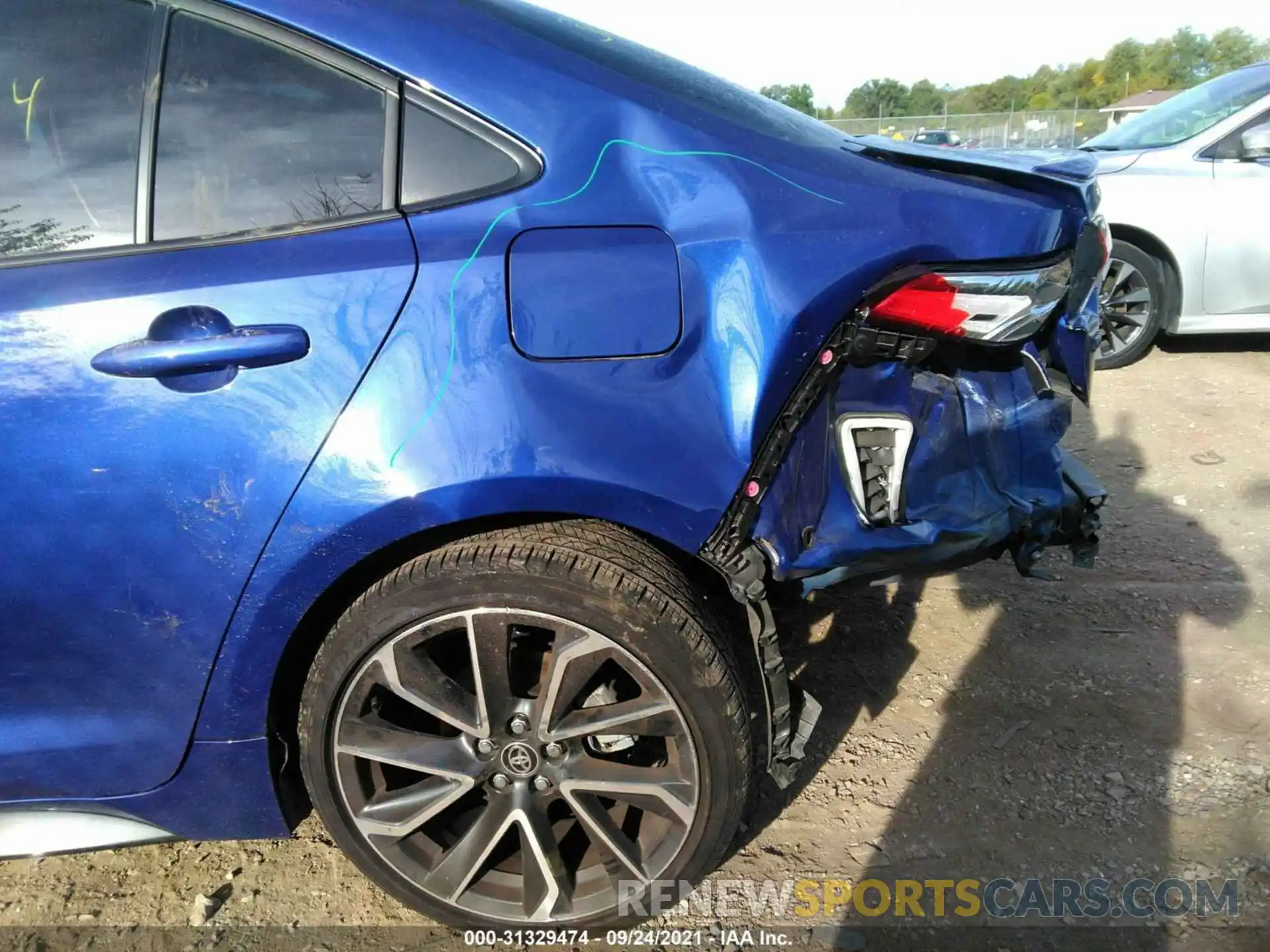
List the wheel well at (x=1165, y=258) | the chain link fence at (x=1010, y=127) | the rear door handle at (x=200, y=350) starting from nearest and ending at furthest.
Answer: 1. the rear door handle at (x=200, y=350)
2. the wheel well at (x=1165, y=258)
3. the chain link fence at (x=1010, y=127)

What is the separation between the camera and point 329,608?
1.79 meters

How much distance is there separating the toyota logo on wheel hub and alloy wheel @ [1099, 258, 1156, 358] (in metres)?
4.81

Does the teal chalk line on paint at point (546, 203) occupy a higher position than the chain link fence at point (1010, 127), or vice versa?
the chain link fence at point (1010, 127)

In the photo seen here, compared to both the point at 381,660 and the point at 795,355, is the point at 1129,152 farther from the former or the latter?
the point at 381,660

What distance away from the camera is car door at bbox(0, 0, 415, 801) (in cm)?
155

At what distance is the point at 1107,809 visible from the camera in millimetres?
2234

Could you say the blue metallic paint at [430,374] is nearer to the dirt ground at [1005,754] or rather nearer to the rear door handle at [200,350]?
the rear door handle at [200,350]

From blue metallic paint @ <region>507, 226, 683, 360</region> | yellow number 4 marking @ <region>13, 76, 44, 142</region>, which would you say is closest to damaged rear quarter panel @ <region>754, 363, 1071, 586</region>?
blue metallic paint @ <region>507, 226, 683, 360</region>

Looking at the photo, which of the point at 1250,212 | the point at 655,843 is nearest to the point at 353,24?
the point at 655,843

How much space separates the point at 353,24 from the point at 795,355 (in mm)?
1009

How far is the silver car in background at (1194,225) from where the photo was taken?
5.07m

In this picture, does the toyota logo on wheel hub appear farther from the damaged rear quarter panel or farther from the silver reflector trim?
the silver reflector trim

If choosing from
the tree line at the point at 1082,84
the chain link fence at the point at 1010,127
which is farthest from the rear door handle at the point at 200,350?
the tree line at the point at 1082,84

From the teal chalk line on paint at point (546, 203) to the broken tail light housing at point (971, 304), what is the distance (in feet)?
0.72
